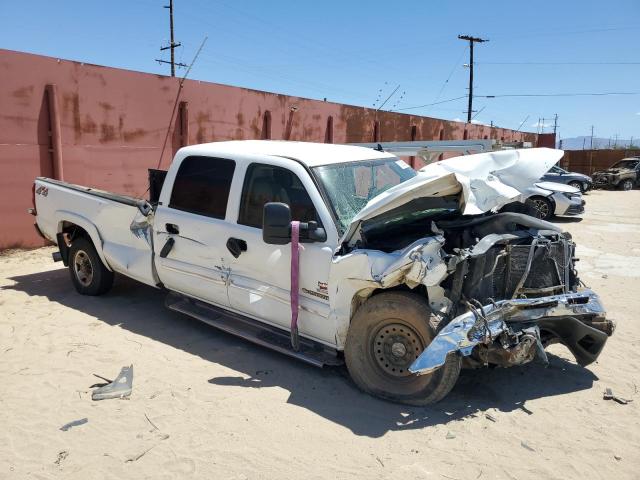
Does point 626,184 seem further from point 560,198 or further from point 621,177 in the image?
point 560,198

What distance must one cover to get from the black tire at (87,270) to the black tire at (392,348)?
3.45m

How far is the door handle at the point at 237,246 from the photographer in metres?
4.29

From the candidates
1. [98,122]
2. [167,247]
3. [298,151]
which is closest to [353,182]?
[298,151]

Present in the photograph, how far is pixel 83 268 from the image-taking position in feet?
20.1

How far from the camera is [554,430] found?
339cm

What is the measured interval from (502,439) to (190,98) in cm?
983

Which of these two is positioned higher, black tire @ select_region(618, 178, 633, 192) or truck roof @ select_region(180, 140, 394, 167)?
truck roof @ select_region(180, 140, 394, 167)

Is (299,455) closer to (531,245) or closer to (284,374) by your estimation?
(284,374)

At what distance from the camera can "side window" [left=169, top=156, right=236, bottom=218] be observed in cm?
453

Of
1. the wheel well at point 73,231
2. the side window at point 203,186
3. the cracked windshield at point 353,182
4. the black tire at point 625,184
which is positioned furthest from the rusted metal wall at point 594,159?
the side window at point 203,186

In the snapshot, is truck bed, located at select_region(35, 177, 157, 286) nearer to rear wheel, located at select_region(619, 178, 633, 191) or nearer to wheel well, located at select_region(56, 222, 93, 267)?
wheel well, located at select_region(56, 222, 93, 267)

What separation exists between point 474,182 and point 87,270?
461 cm

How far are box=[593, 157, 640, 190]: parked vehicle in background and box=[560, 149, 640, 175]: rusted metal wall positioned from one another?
5.94 meters

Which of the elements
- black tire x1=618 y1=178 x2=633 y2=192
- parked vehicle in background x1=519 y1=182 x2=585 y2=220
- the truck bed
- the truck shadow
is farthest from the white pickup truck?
black tire x1=618 y1=178 x2=633 y2=192
